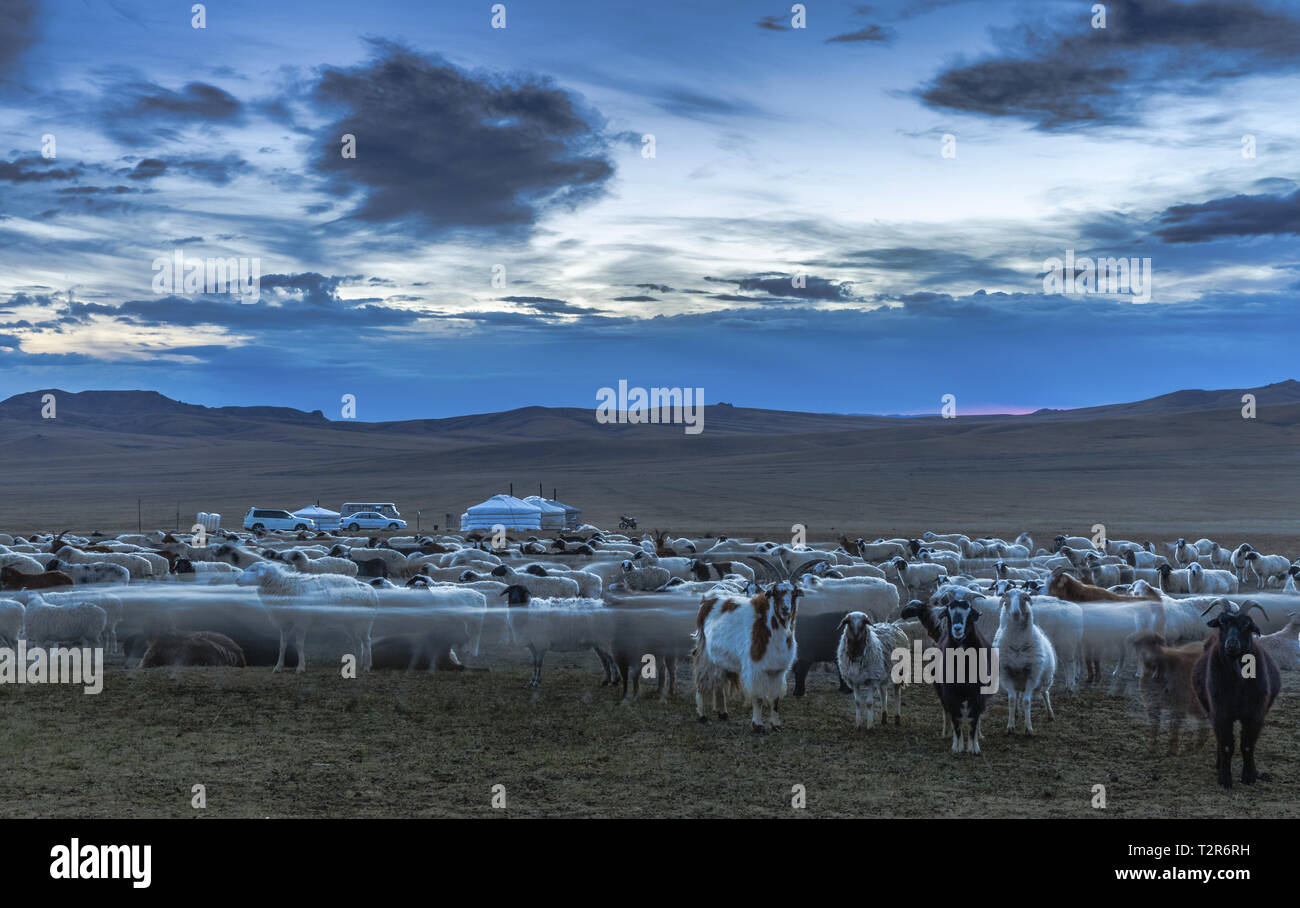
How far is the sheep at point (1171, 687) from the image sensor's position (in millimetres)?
10609

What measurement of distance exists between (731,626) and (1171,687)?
15.4ft

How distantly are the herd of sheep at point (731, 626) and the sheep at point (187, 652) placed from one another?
3 cm

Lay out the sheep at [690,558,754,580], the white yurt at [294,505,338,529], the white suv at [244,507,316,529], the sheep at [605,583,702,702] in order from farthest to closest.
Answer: the white yurt at [294,505,338,529]
the white suv at [244,507,316,529]
the sheep at [690,558,754,580]
the sheep at [605,583,702,702]

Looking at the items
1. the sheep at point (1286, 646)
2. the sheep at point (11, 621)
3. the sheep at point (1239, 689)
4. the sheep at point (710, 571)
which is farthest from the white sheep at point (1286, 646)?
the sheep at point (11, 621)

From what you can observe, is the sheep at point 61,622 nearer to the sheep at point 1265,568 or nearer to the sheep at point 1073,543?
the sheep at point 1265,568

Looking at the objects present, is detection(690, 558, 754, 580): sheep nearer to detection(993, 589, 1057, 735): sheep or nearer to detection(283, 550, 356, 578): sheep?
detection(283, 550, 356, 578): sheep

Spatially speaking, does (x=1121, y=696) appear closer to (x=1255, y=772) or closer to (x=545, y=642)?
(x=1255, y=772)

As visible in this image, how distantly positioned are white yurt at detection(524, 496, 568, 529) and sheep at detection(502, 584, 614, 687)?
36172mm

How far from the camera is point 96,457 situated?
161 metres

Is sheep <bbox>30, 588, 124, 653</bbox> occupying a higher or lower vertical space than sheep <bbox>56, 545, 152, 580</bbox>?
lower

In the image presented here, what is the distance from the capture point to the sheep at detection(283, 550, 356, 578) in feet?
67.3

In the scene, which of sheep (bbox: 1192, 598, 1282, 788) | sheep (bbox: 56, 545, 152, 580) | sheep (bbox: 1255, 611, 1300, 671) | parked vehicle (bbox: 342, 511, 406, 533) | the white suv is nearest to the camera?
sheep (bbox: 1192, 598, 1282, 788)

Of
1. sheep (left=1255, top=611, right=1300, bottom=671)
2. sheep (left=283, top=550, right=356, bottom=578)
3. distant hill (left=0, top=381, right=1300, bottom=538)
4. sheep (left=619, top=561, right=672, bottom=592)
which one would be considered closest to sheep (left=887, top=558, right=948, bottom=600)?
A: sheep (left=619, top=561, right=672, bottom=592)

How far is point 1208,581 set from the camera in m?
20.4
